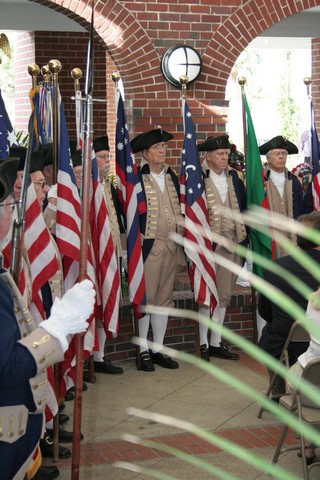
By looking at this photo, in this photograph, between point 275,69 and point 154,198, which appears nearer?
point 154,198

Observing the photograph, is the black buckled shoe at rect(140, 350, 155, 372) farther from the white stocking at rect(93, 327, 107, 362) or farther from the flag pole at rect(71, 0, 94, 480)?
the flag pole at rect(71, 0, 94, 480)

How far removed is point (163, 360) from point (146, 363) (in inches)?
7.6

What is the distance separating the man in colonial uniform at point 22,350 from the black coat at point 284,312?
2.52m

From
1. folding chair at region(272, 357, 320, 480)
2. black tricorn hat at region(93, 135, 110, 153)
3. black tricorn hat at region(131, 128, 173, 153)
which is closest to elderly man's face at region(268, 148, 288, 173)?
black tricorn hat at region(131, 128, 173, 153)

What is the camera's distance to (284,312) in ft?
17.9

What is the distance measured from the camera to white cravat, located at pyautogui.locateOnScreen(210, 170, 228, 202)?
744 cm

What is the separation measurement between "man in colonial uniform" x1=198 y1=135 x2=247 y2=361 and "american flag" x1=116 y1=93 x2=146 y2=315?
0.69 meters

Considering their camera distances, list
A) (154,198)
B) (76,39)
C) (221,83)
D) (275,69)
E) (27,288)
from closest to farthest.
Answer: (27,288) < (154,198) < (221,83) < (76,39) < (275,69)

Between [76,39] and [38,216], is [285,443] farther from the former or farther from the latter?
[76,39]

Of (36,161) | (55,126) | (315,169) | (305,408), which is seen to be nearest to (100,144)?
(55,126)

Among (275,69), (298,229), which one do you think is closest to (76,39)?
(298,229)

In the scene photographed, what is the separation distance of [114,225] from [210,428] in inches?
78.5

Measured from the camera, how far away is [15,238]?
10.4 ft

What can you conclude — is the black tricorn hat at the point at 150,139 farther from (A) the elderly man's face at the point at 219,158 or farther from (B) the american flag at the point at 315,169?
(B) the american flag at the point at 315,169
